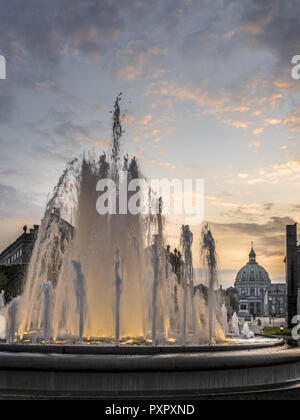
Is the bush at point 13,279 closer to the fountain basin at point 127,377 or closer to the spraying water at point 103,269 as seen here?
the spraying water at point 103,269

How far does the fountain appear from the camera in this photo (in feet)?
38.1

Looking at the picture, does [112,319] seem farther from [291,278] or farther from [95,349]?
[291,278]

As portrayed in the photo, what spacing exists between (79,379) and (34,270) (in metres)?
9.89

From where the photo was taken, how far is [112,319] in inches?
747

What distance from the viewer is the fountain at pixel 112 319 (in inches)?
457

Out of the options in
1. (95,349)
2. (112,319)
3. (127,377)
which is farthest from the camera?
(112,319)

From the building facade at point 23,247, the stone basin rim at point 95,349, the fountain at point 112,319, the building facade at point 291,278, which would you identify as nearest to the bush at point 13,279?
the building facade at point 291,278

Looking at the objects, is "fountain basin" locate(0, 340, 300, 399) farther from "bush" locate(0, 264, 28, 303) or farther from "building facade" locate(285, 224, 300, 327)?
"bush" locate(0, 264, 28, 303)

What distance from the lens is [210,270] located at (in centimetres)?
2006

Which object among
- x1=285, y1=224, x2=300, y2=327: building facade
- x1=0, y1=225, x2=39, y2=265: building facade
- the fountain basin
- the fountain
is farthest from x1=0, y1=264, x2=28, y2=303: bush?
the fountain basin

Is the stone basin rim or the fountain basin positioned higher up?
the stone basin rim

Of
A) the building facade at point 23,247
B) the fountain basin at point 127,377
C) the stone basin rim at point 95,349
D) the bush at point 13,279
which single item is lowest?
the fountain basin at point 127,377

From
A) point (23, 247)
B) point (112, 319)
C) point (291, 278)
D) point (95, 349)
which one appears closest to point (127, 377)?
point (95, 349)
